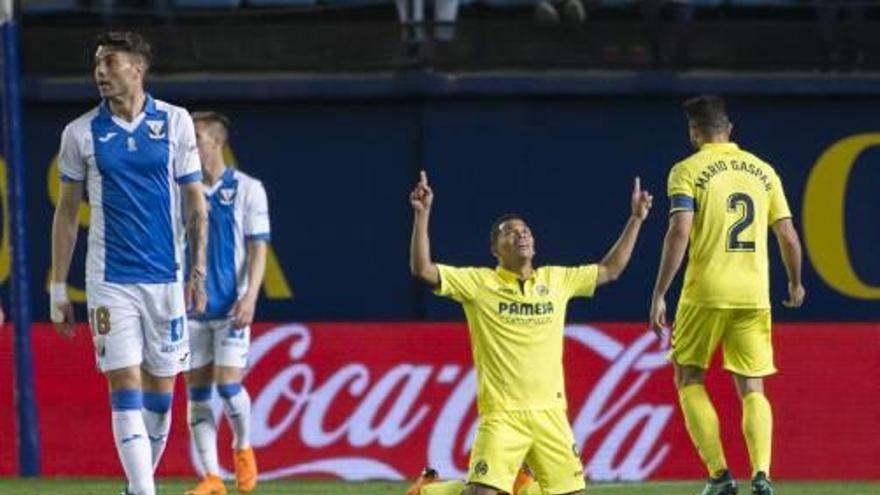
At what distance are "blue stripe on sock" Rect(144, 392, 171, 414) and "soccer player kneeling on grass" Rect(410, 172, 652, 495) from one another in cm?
122

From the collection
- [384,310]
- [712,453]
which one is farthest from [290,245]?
[712,453]

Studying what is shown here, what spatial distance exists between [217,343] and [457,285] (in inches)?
109

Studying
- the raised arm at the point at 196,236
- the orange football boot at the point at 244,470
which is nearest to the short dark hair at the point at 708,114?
the raised arm at the point at 196,236

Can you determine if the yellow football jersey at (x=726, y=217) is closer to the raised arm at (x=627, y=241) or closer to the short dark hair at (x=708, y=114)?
the short dark hair at (x=708, y=114)

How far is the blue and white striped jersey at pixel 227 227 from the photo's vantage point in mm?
13648

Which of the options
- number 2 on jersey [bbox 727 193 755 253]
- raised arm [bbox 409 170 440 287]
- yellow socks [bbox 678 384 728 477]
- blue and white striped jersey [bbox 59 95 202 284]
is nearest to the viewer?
raised arm [bbox 409 170 440 287]

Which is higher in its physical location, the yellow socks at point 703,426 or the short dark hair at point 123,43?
the short dark hair at point 123,43

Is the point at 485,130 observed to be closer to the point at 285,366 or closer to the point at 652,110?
the point at 652,110

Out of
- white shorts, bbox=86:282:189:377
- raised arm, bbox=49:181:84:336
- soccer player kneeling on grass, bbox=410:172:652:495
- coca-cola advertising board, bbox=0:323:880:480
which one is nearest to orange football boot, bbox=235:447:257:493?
coca-cola advertising board, bbox=0:323:880:480

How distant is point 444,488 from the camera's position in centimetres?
1132

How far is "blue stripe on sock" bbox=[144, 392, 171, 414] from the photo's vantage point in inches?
447

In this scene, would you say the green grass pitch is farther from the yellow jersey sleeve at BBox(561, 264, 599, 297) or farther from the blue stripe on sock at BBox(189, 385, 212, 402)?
the yellow jersey sleeve at BBox(561, 264, 599, 297)

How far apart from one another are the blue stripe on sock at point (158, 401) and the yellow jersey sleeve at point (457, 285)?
128cm

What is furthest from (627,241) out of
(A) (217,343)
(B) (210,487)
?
(A) (217,343)
